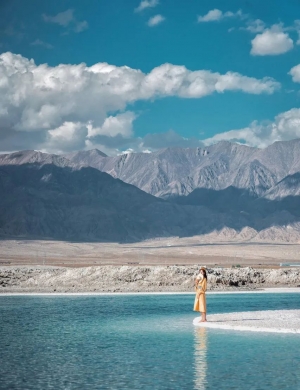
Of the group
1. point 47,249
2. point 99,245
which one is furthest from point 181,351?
point 99,245

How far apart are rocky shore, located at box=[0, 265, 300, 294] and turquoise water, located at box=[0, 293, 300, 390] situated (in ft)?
53.9

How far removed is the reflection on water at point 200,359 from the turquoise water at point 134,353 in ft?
0.07

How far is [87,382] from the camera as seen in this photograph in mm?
14031

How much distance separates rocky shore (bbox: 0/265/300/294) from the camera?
1815 inches

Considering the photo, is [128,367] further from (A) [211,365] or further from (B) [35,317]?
(B) [35,317]

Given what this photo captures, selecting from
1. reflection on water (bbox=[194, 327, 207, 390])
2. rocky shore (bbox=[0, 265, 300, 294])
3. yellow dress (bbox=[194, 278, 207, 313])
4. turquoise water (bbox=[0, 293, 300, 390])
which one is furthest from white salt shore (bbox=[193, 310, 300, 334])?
rocky shore (bbox=[0, 265, 300, 294])

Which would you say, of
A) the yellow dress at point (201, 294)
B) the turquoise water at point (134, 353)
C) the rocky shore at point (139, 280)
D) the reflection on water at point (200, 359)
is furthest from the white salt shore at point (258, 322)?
the rocky shore at point (139, 280)

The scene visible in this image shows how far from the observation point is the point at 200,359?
16.7m

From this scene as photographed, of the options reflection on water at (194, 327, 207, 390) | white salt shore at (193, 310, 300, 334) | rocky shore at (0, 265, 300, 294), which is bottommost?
reflection on water at (194, 327, 207, 390)

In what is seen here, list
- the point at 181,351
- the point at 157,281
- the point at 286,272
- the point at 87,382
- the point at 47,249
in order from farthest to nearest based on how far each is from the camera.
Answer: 1. the point at 47,249
2. the point at 286,272
3. the point at 157,281
4. the point at 181,351
5. the point at 87,382

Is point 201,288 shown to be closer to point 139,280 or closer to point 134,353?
point 134,353

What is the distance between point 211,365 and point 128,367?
80.6 inches

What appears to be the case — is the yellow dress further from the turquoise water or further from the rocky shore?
the rocky shore

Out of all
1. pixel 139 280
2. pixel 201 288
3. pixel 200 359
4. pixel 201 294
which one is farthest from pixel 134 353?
pixel 139 280
